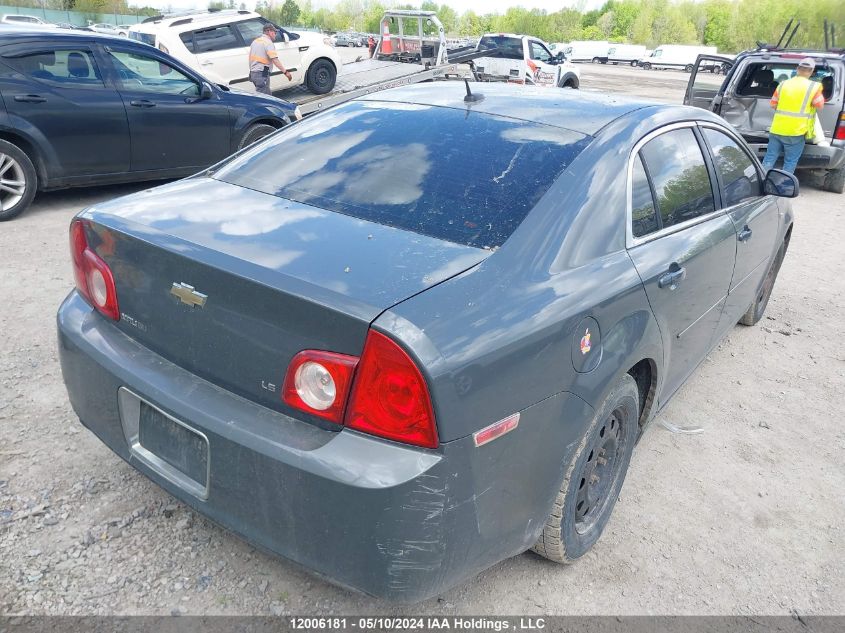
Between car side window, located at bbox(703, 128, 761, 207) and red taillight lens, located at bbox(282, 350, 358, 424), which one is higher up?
car side window, located at bbox(703, 128, 761, 207)

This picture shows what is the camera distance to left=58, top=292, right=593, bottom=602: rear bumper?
1777 millimetres

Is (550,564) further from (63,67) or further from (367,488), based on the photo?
(63,67)

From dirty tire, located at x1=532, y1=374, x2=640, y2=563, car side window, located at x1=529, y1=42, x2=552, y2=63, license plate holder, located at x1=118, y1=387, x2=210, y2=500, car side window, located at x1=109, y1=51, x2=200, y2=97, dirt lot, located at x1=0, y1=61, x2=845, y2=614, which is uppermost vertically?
car side window, located at x1=529, y1=42, x2=552, y2=63

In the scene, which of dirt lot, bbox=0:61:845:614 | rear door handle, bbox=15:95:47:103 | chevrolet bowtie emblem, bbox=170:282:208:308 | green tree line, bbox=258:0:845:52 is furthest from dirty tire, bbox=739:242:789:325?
green tree line, bbox=258:0:845:52

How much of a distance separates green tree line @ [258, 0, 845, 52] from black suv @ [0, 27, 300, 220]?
7303 centimetres

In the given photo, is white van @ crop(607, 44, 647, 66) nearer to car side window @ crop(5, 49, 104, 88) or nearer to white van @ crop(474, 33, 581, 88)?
white van @ crop(474, 33, 581, 88)

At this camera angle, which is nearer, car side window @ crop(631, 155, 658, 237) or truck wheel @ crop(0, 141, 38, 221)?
car side window @ crop(631, 155, 658, 237)

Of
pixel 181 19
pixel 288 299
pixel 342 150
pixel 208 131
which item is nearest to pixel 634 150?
pixel 342 150

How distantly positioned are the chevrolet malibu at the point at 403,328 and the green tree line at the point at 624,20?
75919 millimetres

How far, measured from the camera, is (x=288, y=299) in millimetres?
1868

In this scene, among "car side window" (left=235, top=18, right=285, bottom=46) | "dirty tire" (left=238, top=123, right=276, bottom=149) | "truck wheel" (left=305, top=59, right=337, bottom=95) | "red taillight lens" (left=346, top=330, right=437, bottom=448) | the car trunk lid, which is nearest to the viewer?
"red taillight lens" (left=346, top=330, right=437, bottom=448)

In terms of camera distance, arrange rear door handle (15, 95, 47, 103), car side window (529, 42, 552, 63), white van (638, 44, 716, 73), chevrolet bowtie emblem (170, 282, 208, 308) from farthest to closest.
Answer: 1. white van (638, 44, 716, 73)
2. car side window (529, 42, 552, 63)
3. rear door handle (15, 95, 47, 103)
4. chevrolet bowtie emblem (170, 282, 208, 308)

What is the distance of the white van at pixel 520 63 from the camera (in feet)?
57.5

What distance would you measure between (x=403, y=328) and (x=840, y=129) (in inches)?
392
